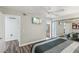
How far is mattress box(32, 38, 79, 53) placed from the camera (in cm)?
160

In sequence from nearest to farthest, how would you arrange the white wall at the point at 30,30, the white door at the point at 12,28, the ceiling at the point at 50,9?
1. the ceiling at the point at 50,9
2. the white door at the point at 12,28
3. the white wall at the point at 30,30

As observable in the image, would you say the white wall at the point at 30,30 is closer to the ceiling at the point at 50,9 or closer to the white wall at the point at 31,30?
the white wall at the point at 31,30

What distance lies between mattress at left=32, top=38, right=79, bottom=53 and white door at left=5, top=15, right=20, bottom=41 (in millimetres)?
480

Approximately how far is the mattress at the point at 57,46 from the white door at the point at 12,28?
480 mm

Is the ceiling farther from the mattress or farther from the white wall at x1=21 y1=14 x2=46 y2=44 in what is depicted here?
the mattress

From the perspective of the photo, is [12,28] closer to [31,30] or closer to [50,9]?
[31,30]

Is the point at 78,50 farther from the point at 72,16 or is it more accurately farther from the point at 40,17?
the point at 40,17

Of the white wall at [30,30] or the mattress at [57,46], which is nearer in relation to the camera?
the mattress at [57,46]

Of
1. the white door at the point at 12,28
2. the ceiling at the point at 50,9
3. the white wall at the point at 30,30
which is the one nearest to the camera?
the ceiling at the point at 50,9

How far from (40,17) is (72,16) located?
27.7 inches

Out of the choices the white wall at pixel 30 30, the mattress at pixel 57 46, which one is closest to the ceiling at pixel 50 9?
the white wall at pixel 30 30

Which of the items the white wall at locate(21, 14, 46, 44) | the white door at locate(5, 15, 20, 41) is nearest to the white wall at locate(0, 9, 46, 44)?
the white wall at locate(21, 14, 46, 44)

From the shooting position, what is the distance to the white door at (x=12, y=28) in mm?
1693
